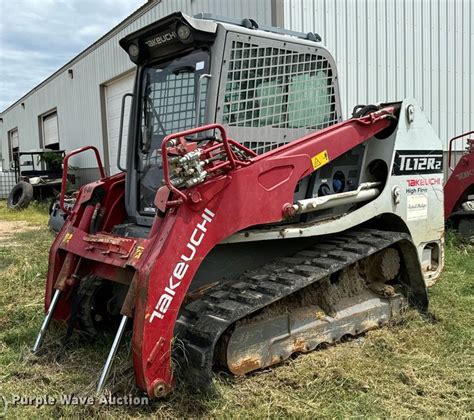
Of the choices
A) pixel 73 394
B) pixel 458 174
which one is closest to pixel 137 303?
pixel 73 394

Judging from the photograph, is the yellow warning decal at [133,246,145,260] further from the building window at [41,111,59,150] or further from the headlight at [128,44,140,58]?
the building window at [41,111,59,150]

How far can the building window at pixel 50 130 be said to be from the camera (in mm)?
22778

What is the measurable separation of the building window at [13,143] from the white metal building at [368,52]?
1658 centimetres

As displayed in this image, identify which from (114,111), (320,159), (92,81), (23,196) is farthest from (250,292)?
(92,81)

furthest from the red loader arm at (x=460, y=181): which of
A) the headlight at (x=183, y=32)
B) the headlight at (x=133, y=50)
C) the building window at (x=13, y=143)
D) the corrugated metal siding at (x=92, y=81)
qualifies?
the building window at (x=13, y=143)

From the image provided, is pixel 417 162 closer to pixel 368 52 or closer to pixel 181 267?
pixel 181 267

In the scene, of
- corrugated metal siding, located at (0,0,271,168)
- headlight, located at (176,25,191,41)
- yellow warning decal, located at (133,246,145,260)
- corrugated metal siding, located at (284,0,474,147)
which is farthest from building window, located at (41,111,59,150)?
yellow warning decal, located at (133,246,145,260)

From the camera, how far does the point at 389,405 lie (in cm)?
324

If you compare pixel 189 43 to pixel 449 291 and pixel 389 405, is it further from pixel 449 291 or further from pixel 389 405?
pixel 449 291

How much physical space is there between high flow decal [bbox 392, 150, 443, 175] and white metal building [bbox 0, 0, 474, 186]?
4104 mm

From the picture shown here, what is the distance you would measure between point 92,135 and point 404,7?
10.7 meters

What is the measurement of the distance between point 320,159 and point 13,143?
33.6 m

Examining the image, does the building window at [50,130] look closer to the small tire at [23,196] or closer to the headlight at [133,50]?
the small tire at [23,196]

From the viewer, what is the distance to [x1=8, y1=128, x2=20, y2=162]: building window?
3231cm
